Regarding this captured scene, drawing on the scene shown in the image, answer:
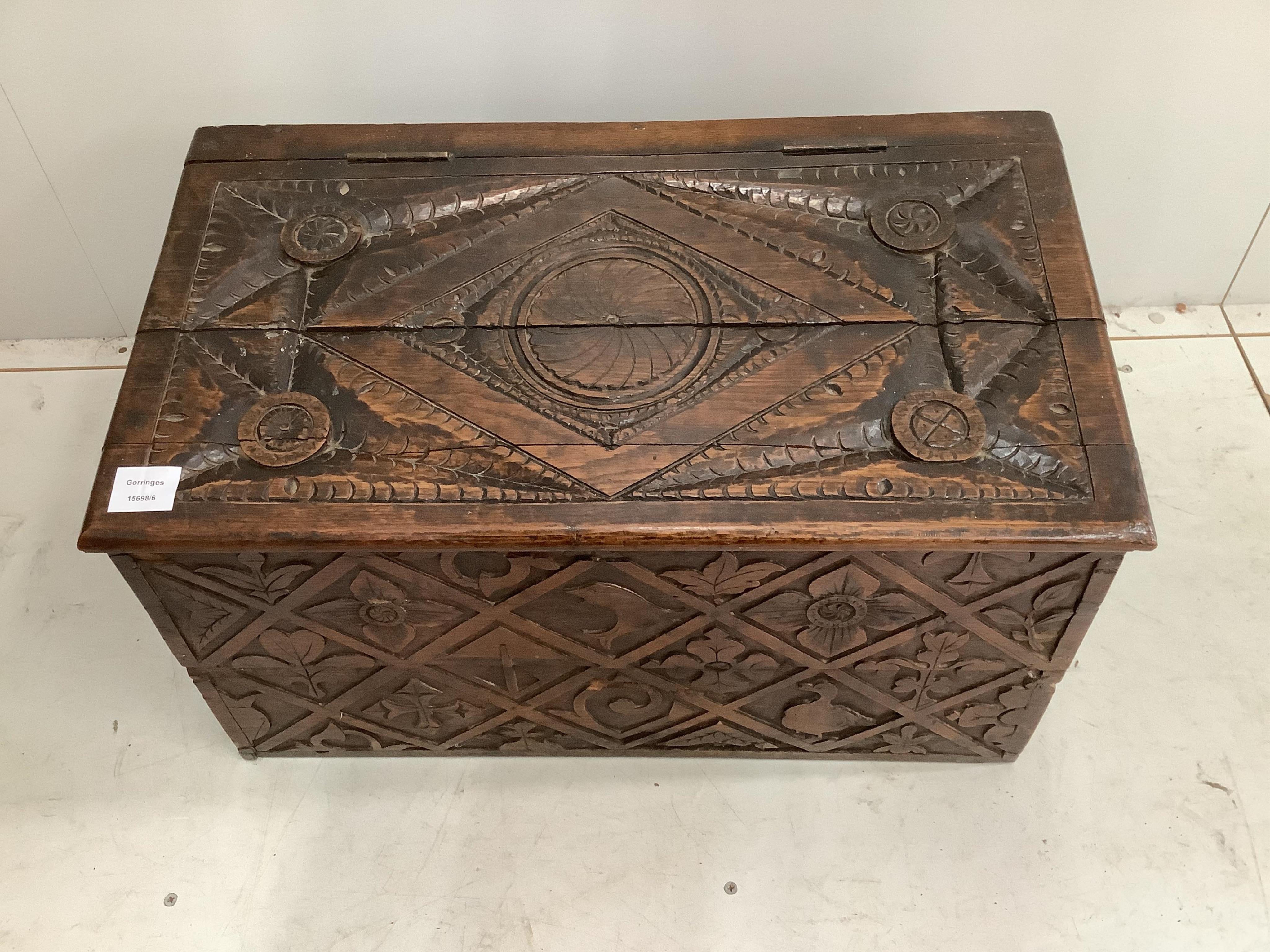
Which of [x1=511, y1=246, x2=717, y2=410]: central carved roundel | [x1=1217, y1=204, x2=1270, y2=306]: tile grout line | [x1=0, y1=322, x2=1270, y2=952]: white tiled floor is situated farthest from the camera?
[x1=1217, y1=204, x2=1270, y2=306]: tile grout line

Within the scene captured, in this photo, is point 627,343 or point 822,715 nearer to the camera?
point 627,343

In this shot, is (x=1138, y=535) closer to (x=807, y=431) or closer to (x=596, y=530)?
(x=807, y=431)

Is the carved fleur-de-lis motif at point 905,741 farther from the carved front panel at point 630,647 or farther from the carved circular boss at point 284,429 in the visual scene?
the carved circular boss at point 284,429

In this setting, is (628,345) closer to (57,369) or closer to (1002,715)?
(1002,715)

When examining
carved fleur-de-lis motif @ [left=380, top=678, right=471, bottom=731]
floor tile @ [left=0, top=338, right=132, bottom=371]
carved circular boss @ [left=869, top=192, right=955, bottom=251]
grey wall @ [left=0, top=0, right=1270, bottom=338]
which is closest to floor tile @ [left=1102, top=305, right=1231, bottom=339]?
grey wall @ [left=0, top=0, right=1270, bottom=338]

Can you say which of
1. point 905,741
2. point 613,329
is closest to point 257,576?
point 613,329

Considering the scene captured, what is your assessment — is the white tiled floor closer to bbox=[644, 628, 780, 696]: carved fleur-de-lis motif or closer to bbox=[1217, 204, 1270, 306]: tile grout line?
bbox=[644, 628, 780, 696]: carved fleur-de-lis motif

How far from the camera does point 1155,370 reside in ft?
6.64

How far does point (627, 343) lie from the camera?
1.40m

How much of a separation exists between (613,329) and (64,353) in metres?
1.35

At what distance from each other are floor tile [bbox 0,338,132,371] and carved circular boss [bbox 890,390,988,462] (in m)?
1.59

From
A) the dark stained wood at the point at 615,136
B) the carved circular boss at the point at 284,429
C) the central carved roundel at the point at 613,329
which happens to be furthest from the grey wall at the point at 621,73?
the carved circular boss at the point at 284,429

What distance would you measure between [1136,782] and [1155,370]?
84cm

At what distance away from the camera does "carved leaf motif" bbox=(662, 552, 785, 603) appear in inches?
50.5
